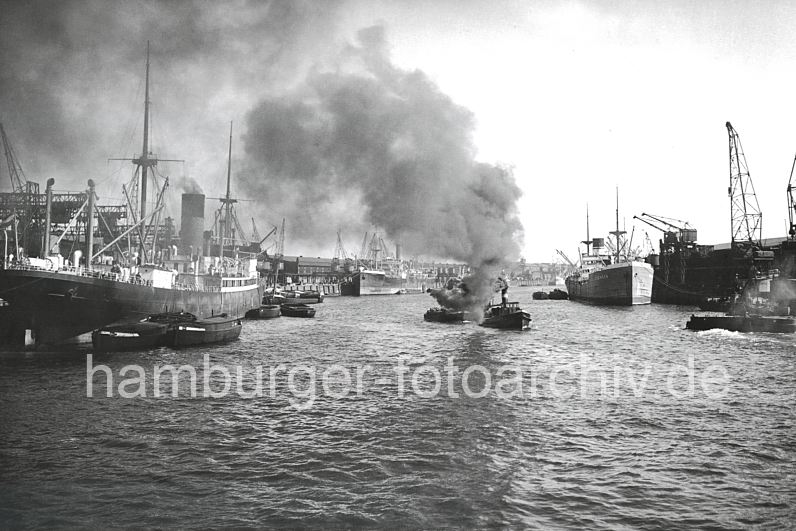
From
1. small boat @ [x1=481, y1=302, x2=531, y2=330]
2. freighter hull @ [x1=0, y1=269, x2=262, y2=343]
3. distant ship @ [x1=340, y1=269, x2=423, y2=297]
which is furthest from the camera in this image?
distant ship @ [x1=340, y1=269, x2=423, y2=297]

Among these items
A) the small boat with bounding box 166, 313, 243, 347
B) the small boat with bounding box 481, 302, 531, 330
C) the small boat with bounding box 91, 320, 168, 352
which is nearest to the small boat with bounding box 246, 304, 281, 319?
the small boat with bounding box 166, 313, 243, 347

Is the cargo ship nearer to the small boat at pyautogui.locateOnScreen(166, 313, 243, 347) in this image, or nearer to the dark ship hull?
the small boat at pyautogui.locateOnScreen(166, 313, 243, 347)

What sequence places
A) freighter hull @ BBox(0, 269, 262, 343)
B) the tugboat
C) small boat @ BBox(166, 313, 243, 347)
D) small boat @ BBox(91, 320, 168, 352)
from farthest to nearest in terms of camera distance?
1. the tugboat
2. small boat @ BBox(166, 313, 243, 347)
3. small boat @ BBox(91, 320, 168, 352)
4. freighter hull @ BBox(0, 269, 262, 343)

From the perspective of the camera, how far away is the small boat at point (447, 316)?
6788 centimetres

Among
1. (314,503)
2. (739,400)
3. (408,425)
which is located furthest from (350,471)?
(739,400)

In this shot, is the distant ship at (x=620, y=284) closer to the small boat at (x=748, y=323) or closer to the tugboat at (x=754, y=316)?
the tugboat at (x=754, y=316)

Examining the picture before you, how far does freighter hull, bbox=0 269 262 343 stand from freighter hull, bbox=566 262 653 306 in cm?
8879

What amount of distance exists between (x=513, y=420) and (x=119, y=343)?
31.8 meters

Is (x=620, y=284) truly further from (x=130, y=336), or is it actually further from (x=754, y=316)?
(x=130, y=336)

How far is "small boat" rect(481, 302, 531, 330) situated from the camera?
57.0 m

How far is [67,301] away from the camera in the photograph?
126ft

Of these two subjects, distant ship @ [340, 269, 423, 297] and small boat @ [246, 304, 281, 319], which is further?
distant ship @ [340, 269, 423, 297]

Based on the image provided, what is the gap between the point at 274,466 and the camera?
16.2 meters

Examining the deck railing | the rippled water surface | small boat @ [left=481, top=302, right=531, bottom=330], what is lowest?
the rippled water surface
